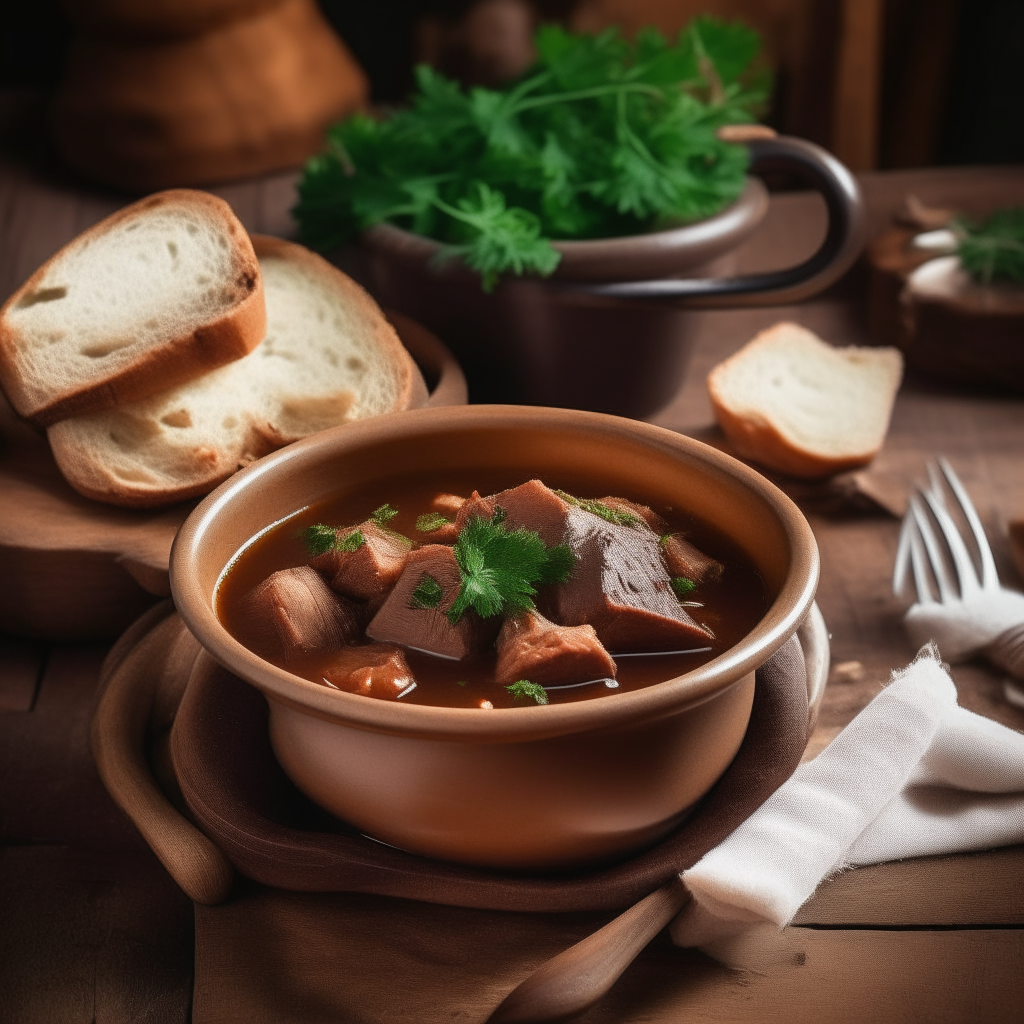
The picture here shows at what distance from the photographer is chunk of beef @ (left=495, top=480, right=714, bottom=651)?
1.42 m

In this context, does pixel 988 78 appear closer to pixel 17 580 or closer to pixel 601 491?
pixel 601 491

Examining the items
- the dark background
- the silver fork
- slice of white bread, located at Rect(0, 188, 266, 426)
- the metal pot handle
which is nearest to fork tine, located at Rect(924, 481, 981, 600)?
the silver fork

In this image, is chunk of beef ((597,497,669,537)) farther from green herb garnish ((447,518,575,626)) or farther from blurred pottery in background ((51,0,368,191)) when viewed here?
blurred pottery in background ((51,0,368,191))

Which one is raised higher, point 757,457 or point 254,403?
point 254,403

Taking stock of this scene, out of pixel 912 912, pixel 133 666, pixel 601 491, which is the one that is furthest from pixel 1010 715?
pixel 133 666

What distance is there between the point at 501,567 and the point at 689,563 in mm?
267

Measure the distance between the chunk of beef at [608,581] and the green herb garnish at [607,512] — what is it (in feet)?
0.07

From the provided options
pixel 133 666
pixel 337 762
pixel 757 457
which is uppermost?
pixel 337 762

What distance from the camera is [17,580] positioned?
191cm

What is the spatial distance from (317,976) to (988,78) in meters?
4.06

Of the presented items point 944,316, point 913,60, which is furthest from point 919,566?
point 913,60

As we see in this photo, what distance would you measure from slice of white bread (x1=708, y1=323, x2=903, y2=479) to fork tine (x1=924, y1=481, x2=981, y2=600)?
0.22 meters

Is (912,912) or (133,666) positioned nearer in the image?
(912,912)

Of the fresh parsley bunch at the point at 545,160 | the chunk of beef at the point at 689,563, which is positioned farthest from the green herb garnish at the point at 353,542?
the fresh parsley bunch at the point at 545,160
